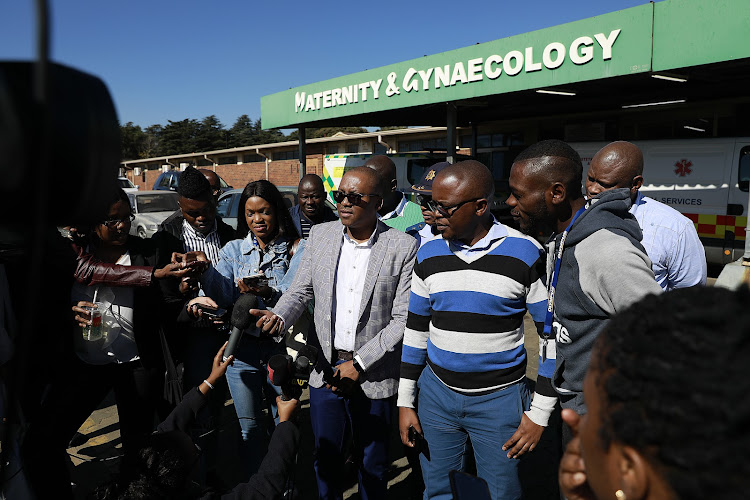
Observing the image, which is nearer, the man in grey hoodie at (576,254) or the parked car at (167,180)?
the man in grey hoodie at (576,254)

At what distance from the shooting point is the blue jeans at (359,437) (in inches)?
110

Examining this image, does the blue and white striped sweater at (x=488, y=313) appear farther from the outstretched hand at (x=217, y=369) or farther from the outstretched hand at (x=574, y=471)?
the outstretched hand at (x=574, y=471)

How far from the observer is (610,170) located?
352 cm

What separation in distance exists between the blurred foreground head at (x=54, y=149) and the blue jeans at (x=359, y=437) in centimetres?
224

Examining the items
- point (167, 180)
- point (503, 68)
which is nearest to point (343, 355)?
point (503, 68)

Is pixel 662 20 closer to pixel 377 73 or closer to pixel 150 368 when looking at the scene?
pixel 377 73

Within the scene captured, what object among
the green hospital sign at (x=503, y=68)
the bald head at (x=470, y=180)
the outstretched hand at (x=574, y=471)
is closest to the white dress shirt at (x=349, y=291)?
the bald head at (x=470, y=180)

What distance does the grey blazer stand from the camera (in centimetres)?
275

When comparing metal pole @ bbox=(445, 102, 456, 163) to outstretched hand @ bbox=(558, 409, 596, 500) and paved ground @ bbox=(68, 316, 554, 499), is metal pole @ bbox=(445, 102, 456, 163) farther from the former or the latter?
outstretched hand @ bbox=(558, 409, 596, 500)

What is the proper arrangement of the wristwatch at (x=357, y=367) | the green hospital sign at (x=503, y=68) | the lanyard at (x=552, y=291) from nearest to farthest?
the lanyard at (x=552, y=291) → the wristwatch at (x=357, y=367) → the green hospital sign at (x=503, y=68)

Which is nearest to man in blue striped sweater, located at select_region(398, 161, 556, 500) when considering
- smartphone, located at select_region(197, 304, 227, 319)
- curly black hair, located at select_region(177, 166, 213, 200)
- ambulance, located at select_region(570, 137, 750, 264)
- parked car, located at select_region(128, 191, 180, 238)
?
smartphone, located at select_region(197, 304, 227, 319)

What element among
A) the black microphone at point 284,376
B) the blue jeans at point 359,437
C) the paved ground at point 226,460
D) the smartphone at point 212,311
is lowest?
the paved ground at point 226,460

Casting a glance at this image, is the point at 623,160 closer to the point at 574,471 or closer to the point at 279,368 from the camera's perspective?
the point at 279,368

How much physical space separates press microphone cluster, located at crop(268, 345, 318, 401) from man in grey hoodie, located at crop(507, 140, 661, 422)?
1.01m
